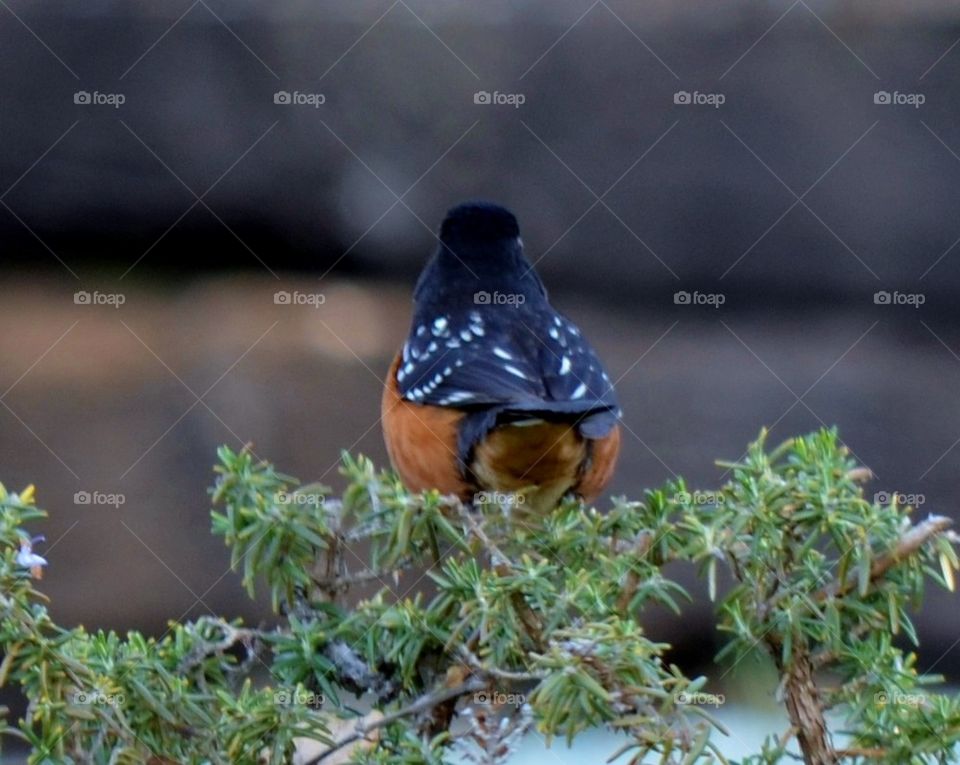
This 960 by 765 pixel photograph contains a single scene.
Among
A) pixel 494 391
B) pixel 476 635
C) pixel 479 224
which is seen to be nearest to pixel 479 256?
pixel 479 224

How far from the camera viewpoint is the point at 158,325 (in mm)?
2295

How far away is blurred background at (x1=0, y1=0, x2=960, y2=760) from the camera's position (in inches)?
89.1

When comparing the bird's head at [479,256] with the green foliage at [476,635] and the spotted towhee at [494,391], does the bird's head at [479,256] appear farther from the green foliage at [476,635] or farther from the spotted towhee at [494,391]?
the green foliage at [476,635]

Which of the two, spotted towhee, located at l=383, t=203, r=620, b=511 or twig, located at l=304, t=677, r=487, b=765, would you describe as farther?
spotted towhee, located at l=383, t=203, r=620, b=511

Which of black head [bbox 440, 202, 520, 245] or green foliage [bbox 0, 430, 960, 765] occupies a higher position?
black head [bbox 440, 202, 520, 245]

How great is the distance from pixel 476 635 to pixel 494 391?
1.98 feet

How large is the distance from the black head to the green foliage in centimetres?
95

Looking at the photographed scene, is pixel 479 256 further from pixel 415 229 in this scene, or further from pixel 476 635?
pixel 476 635

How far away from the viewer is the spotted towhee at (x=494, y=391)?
4.66 ft

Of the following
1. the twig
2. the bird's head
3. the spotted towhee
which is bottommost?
the twig

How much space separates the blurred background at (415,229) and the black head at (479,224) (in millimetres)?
430

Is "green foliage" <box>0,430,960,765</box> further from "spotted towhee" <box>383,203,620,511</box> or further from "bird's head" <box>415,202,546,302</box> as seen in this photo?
"bird's head" <box>415,202,546,302</box>

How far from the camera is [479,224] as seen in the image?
1888 millimetres

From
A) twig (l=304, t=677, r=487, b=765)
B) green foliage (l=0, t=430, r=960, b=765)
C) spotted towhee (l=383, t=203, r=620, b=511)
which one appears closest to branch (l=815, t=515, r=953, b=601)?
green foliage (l=0, t=430, r=960, b=765)
